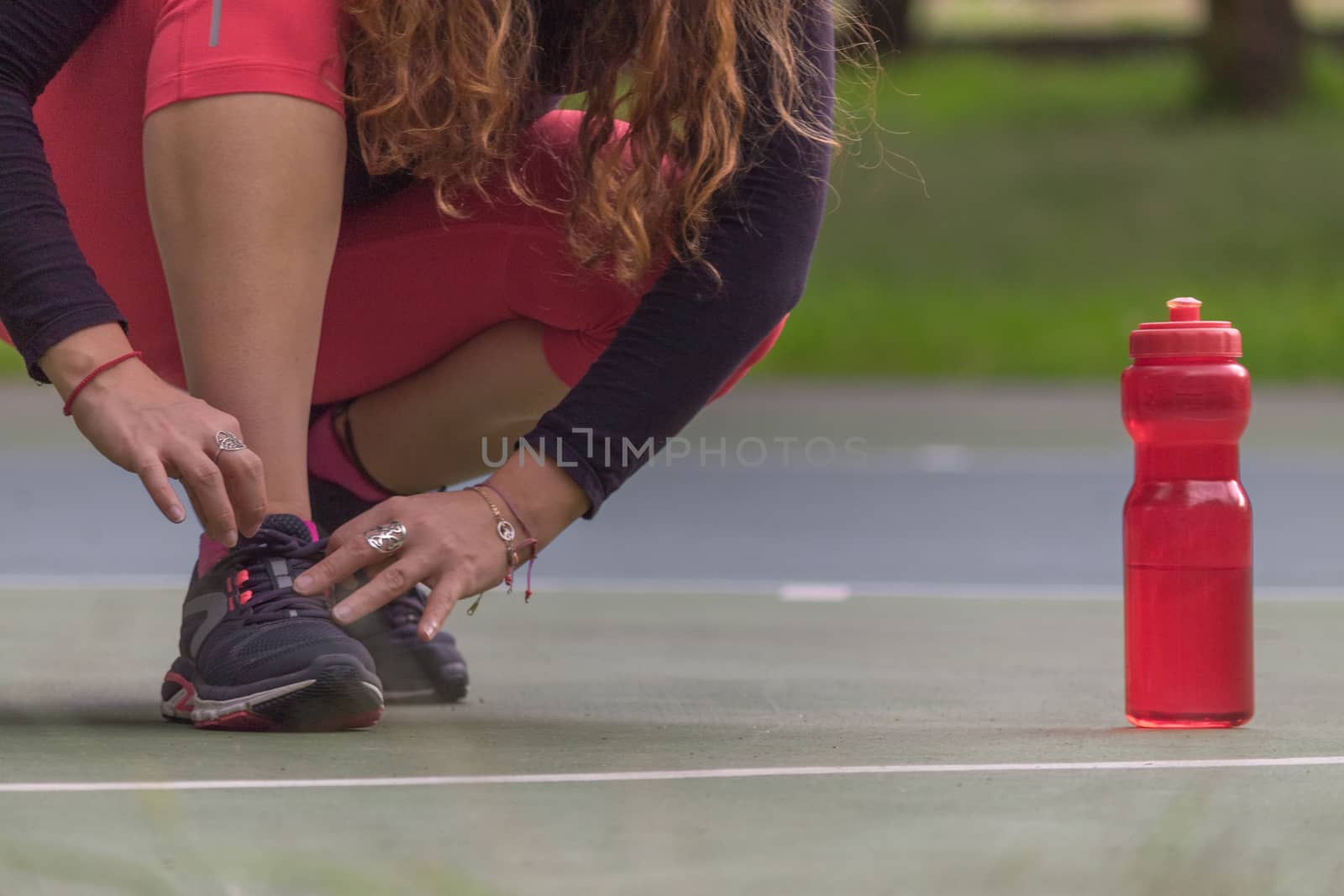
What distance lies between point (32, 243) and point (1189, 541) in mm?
1235

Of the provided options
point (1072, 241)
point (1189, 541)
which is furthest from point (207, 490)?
point (1072, 241)

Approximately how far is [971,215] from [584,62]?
1323 cm

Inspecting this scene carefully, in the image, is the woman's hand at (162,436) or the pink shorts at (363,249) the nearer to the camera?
the woman's hand at (162,436)

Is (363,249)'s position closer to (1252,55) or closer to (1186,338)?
(1186,338)

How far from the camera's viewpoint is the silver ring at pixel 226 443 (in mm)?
1866

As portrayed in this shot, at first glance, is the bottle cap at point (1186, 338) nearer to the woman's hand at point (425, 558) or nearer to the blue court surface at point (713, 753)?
the blue court surface at point (713, 753)

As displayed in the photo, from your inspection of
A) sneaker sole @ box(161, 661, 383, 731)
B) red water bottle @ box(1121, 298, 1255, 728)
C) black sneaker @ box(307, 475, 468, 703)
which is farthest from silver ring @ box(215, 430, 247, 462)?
red water bottle @ box(1121, 298, 1255, 728)

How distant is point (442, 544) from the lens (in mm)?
1966

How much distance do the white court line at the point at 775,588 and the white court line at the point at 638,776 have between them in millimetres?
2060

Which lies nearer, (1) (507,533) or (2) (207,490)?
(2) (207,490)

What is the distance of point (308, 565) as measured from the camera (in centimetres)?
207

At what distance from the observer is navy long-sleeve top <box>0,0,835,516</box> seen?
6.41ft

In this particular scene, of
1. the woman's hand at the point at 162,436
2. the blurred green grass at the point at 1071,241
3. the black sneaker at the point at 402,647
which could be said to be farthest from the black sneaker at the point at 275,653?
the blurred green grass at the point at 1071,241

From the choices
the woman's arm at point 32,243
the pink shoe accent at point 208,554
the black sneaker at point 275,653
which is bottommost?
the black sneaker at point 275,653
